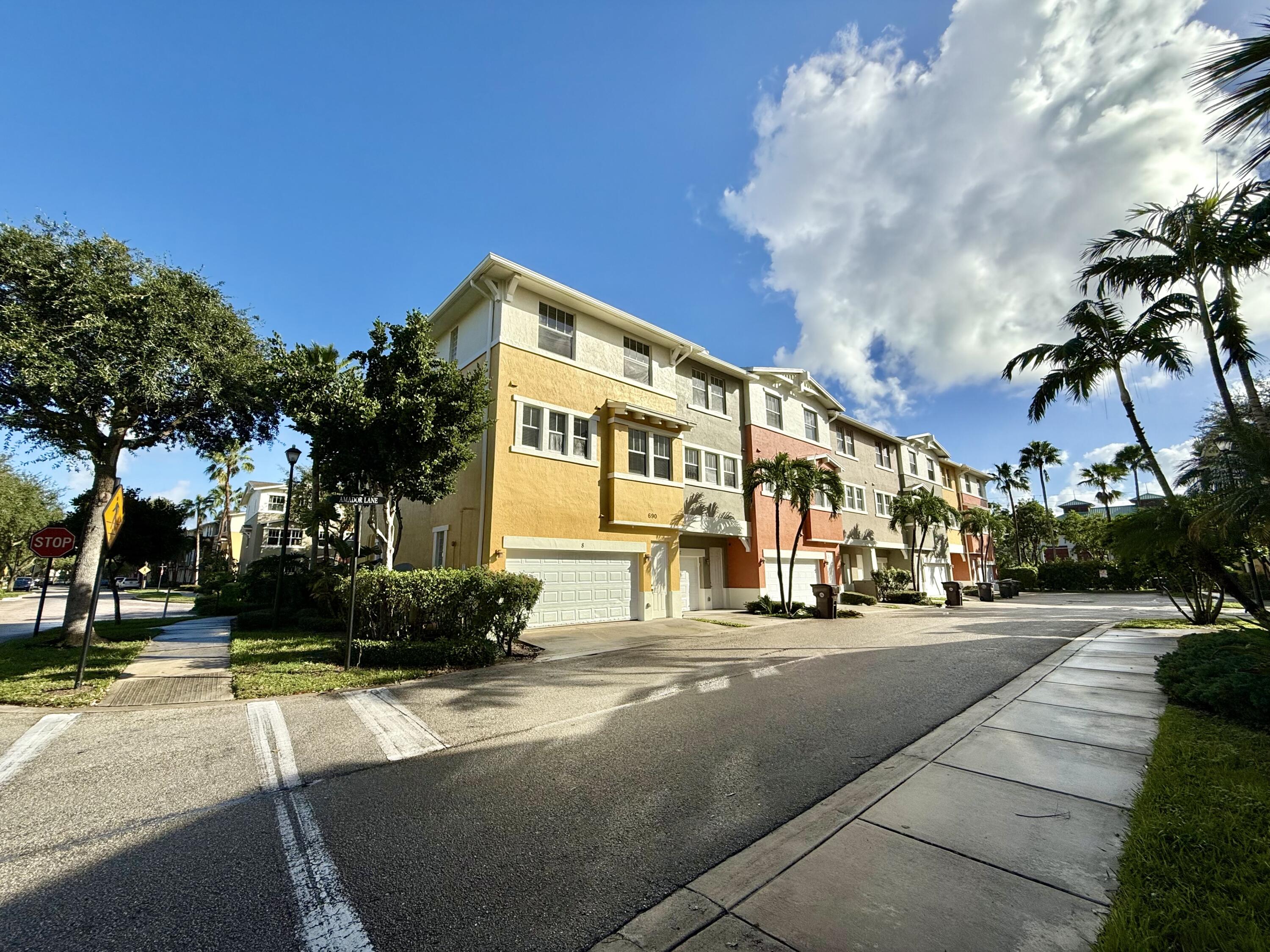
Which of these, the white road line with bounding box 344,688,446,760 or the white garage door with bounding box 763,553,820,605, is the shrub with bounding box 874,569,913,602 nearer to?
the white garage door with bounding box 763,553,820,605

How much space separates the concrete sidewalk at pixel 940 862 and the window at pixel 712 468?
643 inches

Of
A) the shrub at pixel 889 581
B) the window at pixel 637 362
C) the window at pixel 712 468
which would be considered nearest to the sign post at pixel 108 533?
the window at pixel 637 362

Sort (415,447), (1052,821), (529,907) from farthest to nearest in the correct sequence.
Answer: (415,447)
(1052,821)
(529,907)

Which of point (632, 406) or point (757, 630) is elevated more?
point (632, 406)

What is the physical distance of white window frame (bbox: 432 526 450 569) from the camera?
15562 mm

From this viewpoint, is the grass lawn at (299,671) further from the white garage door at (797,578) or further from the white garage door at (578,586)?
the white garage door at (797,578)

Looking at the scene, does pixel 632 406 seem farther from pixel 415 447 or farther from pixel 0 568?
pixel 0 568

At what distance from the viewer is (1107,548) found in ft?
37.7

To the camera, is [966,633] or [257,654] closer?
[257,654]

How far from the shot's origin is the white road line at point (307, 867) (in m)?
2.62

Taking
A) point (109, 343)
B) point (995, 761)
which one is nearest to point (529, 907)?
point (995, 761)

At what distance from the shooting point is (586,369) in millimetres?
17109

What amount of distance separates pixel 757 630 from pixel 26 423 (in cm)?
1811

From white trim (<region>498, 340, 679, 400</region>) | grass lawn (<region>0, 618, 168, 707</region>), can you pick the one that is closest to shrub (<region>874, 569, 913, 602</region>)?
white trim (<region>498, 340, 679, 400</region>)
